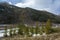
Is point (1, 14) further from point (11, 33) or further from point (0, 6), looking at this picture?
point (11, 33)

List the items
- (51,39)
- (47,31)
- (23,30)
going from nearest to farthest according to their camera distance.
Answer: (51,39)
(47,31)
(23,30)

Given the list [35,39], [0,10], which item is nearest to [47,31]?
[35,39]

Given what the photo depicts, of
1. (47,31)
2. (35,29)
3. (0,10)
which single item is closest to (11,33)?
(35,29)

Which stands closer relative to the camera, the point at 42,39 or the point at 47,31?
the point at 42,39

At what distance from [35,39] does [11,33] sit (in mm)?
10150

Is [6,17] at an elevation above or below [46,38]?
below

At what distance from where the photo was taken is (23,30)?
2344 cm

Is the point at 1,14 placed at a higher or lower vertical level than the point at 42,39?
lower

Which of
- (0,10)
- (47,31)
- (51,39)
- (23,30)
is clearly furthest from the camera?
(0,10)

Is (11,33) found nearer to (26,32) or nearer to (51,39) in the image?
(26,32)

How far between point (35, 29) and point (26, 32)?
2045 millimetres

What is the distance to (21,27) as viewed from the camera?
2483 centimetres

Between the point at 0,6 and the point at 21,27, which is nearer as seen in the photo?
the point at 21,27

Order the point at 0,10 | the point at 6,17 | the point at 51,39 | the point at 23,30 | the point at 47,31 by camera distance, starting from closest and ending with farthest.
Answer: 1. the point at 51,39
2. the point at 47,31
3. the point at 23,30
4. the point at 6,17
5. the point at 0,10
